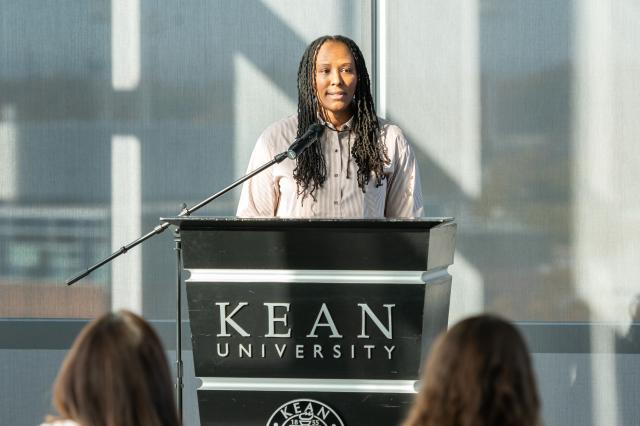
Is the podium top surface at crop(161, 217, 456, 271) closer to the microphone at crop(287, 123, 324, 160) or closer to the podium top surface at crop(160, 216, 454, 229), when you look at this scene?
the podium top surface at crop(160, 216, 454, 229)

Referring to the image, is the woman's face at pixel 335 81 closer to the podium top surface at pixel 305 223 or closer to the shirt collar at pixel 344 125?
the shirt collar at pixel 344 125

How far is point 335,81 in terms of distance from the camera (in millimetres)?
3240

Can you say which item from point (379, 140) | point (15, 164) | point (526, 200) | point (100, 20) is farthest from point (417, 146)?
point (15, 164)

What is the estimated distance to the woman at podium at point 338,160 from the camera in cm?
327

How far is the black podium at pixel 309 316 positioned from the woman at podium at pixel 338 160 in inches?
22.1

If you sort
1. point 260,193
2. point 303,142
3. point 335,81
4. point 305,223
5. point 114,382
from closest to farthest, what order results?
1. point 114,382
2. point 305,223
3. point 303,142
4. point 335,81
5. point 260,193

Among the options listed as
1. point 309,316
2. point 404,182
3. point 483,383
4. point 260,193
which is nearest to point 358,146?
point 404,182

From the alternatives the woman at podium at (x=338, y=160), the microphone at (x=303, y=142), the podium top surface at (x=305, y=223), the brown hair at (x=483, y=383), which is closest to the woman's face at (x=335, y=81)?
the woman at podium at (x=338, y=160)

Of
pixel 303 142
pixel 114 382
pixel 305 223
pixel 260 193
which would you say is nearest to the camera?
pixel 114 382

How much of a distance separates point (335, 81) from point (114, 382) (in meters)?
1.78

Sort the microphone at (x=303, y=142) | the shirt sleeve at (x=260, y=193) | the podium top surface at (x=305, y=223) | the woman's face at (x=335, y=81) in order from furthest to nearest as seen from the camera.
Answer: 1. the shirt sleeve at (x=260, y=193)
2. the woman's face at (x=335, y=81)
3. the microphone at (x=303, y=142)
4. the podium top surface at (x=305, y=223)

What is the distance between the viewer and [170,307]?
4539 millimetres

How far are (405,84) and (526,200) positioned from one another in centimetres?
70

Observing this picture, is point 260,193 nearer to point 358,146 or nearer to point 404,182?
point 358,146
